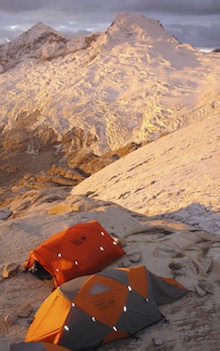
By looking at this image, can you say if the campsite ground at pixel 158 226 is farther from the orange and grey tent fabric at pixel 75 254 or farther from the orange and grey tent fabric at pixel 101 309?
the orange and grey tent fabric at pixel 75 254

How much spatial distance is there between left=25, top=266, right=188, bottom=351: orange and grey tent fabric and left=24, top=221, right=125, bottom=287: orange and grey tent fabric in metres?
1.25

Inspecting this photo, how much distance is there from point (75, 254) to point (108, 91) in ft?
93.3

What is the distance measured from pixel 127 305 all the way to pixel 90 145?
978 inches

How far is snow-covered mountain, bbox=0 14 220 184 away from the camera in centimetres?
3097

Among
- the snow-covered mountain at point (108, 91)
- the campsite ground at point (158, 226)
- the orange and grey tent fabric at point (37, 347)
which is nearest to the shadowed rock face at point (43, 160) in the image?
the snow-covered mountain at point (108, 91)

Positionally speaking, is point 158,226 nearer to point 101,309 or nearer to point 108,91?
point 101,309

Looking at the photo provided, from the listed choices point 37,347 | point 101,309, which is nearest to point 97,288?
point 101,309

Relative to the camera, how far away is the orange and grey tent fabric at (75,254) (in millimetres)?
9531

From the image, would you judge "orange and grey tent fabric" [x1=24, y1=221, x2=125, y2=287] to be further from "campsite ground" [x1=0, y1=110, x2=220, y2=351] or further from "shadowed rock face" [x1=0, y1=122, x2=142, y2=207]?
"shadowed rock face" [x1=0, y1=122, x2=142, y2=207]

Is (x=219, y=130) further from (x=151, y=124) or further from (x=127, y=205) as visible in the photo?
(x=151, y=124)

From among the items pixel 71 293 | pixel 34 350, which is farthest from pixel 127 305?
pixel 34 350

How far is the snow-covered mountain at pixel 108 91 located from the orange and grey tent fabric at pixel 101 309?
787 inches

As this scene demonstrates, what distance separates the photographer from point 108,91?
36.9 m

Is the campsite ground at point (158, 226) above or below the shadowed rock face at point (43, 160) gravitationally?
above
